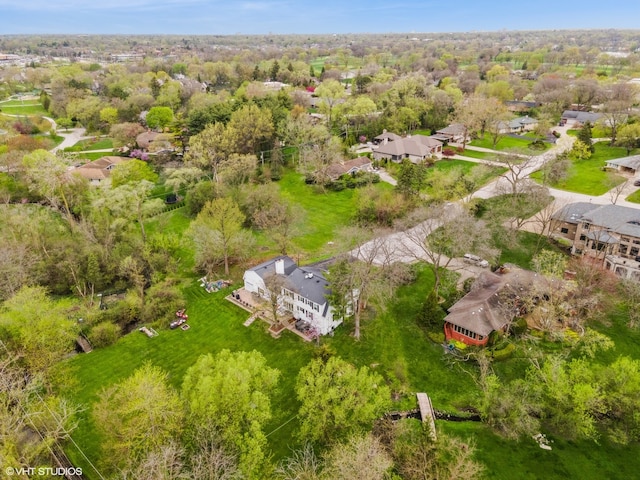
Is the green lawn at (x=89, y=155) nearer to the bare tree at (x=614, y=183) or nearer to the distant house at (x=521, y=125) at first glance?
the distant house at (x=521, y=125)

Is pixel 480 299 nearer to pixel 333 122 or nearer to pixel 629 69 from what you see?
pixel 333 122

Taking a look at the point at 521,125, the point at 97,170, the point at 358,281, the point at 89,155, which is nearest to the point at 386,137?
the point at 521,125

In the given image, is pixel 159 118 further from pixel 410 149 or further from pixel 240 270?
pixel 240 270

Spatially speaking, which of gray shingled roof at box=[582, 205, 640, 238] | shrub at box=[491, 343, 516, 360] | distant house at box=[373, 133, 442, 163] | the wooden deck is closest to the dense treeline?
shrub at box=[491, 343, 516, 360]

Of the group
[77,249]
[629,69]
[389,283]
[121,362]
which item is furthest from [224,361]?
[629,69]

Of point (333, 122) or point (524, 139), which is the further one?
point (333, 122)
